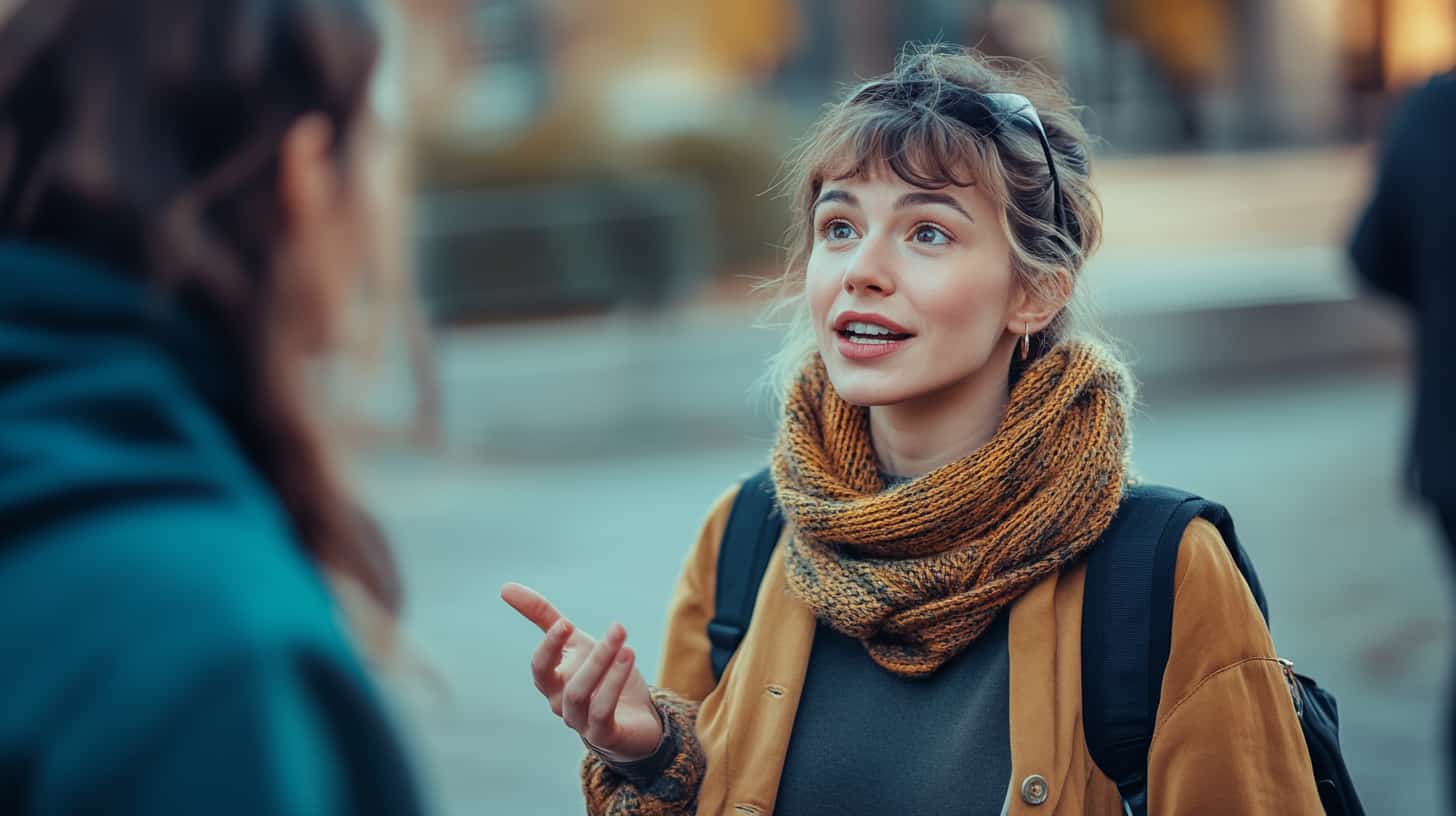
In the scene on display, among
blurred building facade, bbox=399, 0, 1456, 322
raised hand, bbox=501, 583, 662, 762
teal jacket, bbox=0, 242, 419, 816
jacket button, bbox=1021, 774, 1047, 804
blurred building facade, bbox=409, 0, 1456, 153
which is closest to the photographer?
teal jacket, bbox=0, 242, 419, 816

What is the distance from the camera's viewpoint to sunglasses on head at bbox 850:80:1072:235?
2.18 meters

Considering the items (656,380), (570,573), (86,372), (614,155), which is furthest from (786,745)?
(614,155)

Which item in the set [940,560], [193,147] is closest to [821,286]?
[940,560]

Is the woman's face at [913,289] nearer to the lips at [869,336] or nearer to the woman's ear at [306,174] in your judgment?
the lips at [869,336]

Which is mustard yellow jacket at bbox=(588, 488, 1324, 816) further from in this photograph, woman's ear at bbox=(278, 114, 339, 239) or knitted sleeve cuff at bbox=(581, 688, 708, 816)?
woman's ear at bbox=(278, 114, 339, 239)

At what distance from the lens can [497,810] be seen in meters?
4.99

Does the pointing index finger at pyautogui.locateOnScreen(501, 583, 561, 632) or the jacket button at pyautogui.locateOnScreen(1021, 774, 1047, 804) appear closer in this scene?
the jacket button at pyautogui.locateOnScreen(1021, 774, 1047, 804)

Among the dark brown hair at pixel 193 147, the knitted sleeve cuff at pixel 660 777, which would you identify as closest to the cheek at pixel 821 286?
the knitted sleeve cuff at pixel 660 777

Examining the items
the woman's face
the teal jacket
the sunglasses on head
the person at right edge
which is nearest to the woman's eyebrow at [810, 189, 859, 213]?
the woman's face

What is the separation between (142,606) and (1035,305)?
1378 mm

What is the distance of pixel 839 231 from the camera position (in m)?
2.27

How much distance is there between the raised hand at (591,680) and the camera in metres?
2.05

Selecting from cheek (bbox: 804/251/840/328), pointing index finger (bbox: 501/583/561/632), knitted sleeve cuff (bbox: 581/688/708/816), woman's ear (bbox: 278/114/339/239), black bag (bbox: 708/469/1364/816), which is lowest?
knitted sleeve cuff (bbox: 581/688/708/816)

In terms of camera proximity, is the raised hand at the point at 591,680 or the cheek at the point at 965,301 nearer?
the raised hand at the point at 591,680
